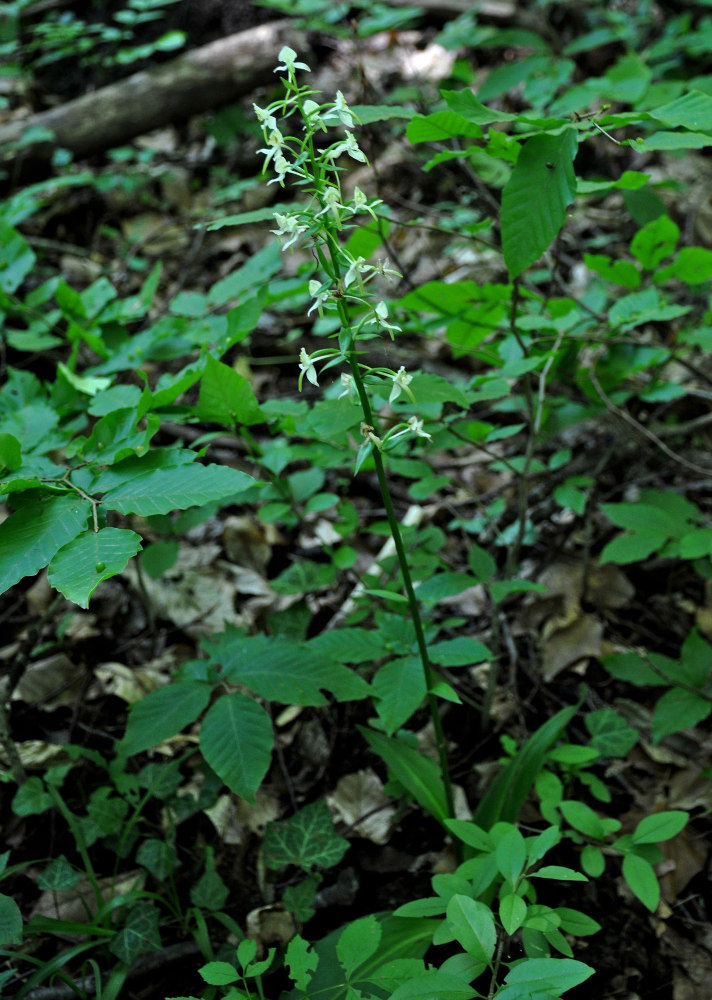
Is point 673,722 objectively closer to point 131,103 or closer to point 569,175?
point 569,175

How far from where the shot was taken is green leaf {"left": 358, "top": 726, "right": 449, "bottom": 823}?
164 centimetres

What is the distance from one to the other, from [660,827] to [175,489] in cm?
124

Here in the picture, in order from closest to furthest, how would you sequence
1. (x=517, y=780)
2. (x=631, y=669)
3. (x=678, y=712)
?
(x=517, y=780) → (x=678, y=712) → (x=631, y=669)

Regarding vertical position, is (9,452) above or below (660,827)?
above

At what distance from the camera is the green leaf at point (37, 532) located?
44.6 inches

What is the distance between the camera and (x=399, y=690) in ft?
4.75

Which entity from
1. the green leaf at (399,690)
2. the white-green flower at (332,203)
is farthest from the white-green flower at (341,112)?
the green leaf at (399,690)

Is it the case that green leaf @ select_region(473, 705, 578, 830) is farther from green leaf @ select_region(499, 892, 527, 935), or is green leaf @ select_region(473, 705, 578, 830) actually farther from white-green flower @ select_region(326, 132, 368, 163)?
white-green flower @ select_region(326, 132, 368, 163)

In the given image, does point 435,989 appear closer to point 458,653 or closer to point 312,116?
point 458,653

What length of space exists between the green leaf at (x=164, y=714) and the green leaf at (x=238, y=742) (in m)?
0.06

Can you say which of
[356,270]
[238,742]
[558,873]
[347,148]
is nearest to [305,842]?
[238,742]

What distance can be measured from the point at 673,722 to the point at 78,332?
202cm

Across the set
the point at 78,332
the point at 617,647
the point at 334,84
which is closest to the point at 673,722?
the point at 617,647

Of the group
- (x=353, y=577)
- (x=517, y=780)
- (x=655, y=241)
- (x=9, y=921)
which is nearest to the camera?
(x=9, y=921)
